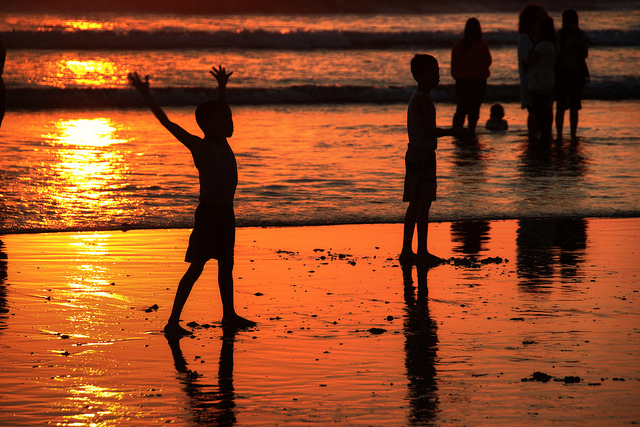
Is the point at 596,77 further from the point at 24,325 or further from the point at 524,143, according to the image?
the point at 24,325

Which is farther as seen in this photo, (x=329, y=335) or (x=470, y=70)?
(x=470, y=70)

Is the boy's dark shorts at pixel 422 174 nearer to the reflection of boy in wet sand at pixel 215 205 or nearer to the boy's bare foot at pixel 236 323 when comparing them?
the reflection of boy in wet sand at pixel 215 205

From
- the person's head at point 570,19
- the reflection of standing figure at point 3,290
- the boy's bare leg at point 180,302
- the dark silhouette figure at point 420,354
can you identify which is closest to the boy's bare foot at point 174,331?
the boy's bare leg at point 180,302

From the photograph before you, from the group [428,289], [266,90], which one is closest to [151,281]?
[428,289]

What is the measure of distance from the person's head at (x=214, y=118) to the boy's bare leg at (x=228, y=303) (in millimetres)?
825

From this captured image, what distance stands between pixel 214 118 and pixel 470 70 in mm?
10809

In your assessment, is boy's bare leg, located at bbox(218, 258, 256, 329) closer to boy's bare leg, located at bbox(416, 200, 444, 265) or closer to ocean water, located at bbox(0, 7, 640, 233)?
boy's bare leg, located at bbox(416, 200, 444, 265)

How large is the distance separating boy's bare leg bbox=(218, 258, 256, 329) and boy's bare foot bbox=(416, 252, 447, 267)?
2.07 metres

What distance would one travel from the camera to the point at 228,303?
18.4ft

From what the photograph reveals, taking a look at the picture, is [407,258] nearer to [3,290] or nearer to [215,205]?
[215,205]

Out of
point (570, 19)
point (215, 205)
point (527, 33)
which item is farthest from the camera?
point (527, 33)

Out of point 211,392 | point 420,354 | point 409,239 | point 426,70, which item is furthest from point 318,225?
point 211,392

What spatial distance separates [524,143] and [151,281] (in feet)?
31.8

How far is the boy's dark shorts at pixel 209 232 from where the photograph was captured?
5.64 m
